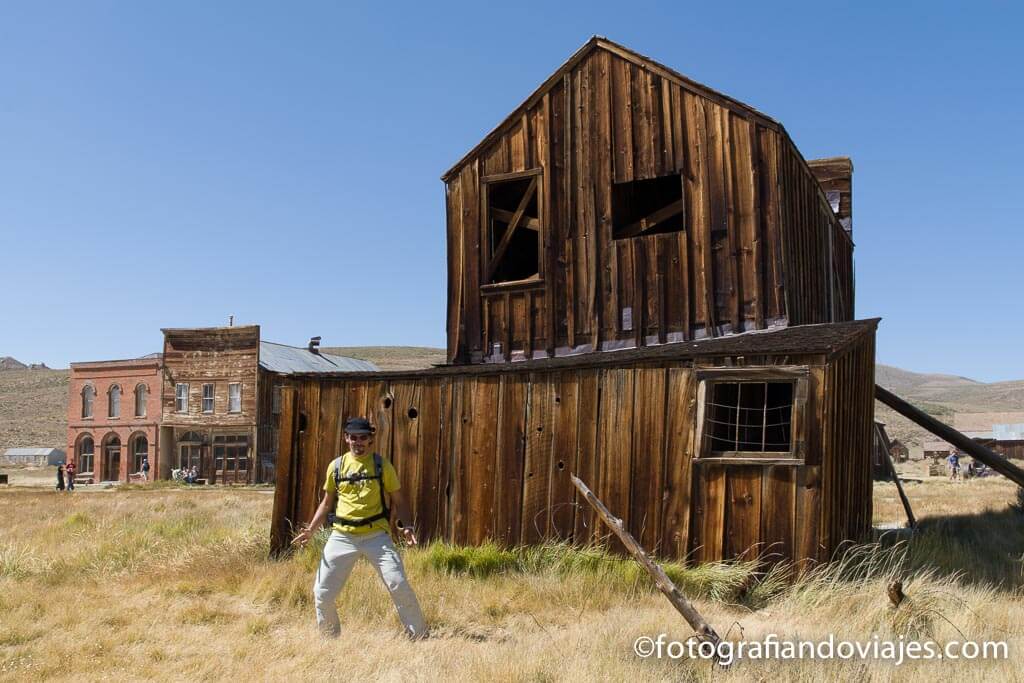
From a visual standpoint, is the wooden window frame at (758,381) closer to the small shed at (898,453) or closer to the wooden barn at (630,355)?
the wooden barn at (630,355)

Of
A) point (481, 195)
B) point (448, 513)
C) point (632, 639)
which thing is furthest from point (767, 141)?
point (632, 639)

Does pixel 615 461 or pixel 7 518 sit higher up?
pixel 615 461

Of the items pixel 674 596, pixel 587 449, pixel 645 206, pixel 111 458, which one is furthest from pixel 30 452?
pixel 674 596

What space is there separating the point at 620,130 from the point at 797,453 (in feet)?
20.2

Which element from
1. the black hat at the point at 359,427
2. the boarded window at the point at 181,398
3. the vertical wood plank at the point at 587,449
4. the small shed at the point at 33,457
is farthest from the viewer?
the small shed at the point at 33,457

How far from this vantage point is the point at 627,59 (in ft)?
41.7

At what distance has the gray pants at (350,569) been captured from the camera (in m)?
6.96

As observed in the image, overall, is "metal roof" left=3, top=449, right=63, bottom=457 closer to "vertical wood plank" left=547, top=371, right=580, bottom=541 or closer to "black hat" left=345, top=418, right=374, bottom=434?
"vertical wood plank" left=547, top=371, right=580, bottom=541

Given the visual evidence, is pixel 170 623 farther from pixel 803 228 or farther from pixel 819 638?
pixel 803 228

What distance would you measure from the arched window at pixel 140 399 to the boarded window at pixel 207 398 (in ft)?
12.2

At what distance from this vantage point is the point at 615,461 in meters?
9.82

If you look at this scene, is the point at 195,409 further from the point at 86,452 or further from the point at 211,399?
the point at 86,452

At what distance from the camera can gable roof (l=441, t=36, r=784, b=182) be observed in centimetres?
1174

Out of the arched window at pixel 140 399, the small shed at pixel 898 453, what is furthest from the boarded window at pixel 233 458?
the small shed at pixel 898 453
